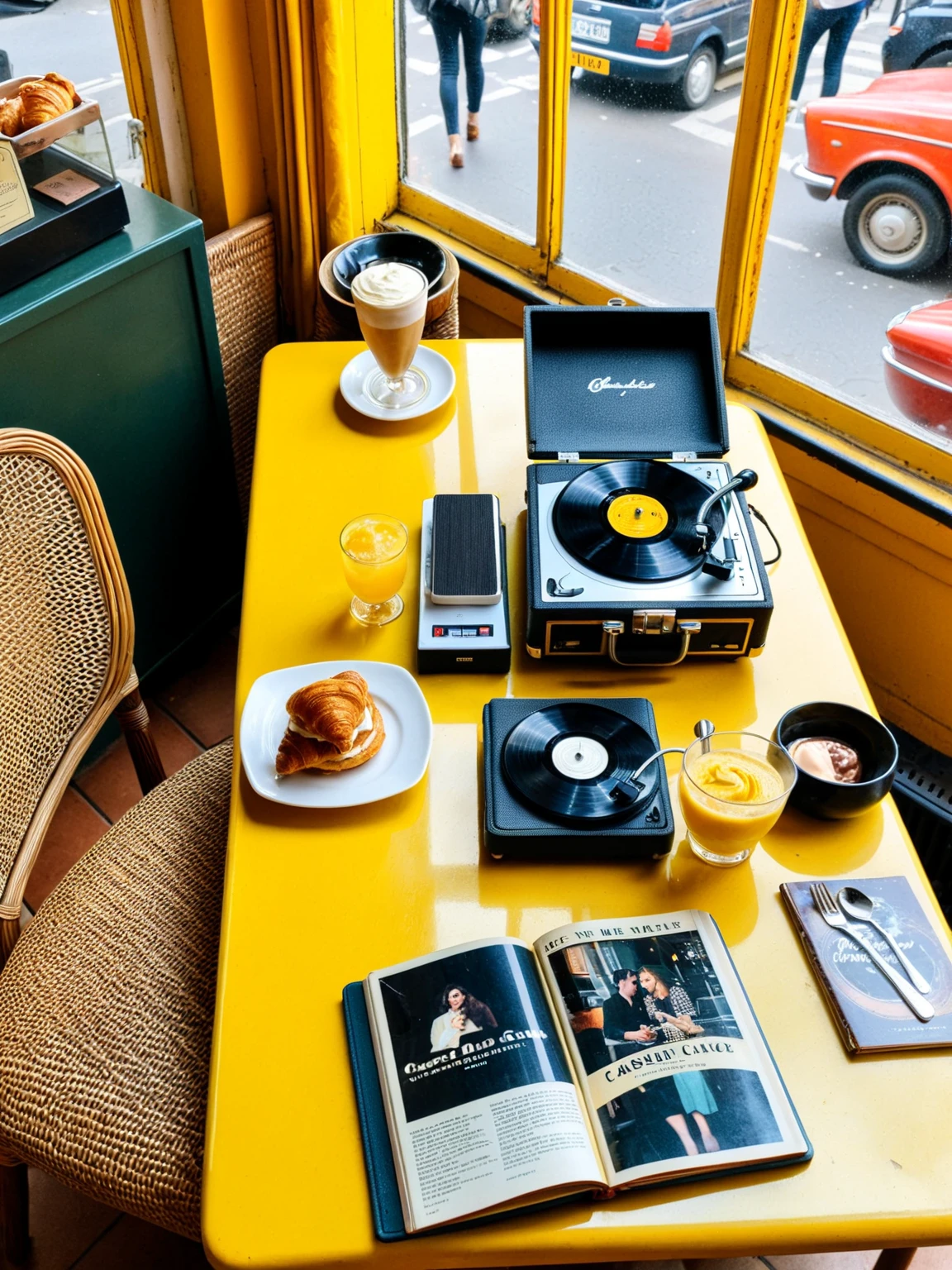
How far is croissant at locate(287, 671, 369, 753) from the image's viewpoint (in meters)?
1.20

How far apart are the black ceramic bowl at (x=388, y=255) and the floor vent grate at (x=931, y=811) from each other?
4.09 feet

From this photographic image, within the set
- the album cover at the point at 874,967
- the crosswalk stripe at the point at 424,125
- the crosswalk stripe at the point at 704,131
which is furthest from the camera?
the crosswalk stripe at the point at 424,125

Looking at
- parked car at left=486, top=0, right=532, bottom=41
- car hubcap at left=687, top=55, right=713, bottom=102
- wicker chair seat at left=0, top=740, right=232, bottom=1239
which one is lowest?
wicker chair seat at left=0, top=740, right=232, bottom=1239

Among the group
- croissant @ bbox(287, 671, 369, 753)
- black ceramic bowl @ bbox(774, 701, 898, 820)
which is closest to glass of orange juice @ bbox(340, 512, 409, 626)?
croissant @ bbox(287, 671, 369, 753)

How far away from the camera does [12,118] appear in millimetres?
1693

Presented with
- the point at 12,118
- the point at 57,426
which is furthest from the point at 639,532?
the point at 12,118

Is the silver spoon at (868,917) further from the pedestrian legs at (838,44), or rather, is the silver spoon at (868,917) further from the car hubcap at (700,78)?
the car hubcap at (700,78)

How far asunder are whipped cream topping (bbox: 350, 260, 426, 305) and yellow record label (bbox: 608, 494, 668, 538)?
0.47 metres

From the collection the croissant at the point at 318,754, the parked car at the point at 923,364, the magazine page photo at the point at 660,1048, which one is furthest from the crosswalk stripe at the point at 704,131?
the magazine page photo at the point at 660,1048

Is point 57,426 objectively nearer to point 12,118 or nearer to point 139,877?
point 12,118

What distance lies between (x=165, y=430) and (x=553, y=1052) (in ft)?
4.90

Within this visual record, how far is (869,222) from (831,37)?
30 centimetres

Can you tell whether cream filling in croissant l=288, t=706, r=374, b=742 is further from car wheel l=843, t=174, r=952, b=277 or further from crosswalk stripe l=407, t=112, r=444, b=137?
crosswalk stripe l=407, t=112, r=444, b=137

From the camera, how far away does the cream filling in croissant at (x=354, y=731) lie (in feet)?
4.00
